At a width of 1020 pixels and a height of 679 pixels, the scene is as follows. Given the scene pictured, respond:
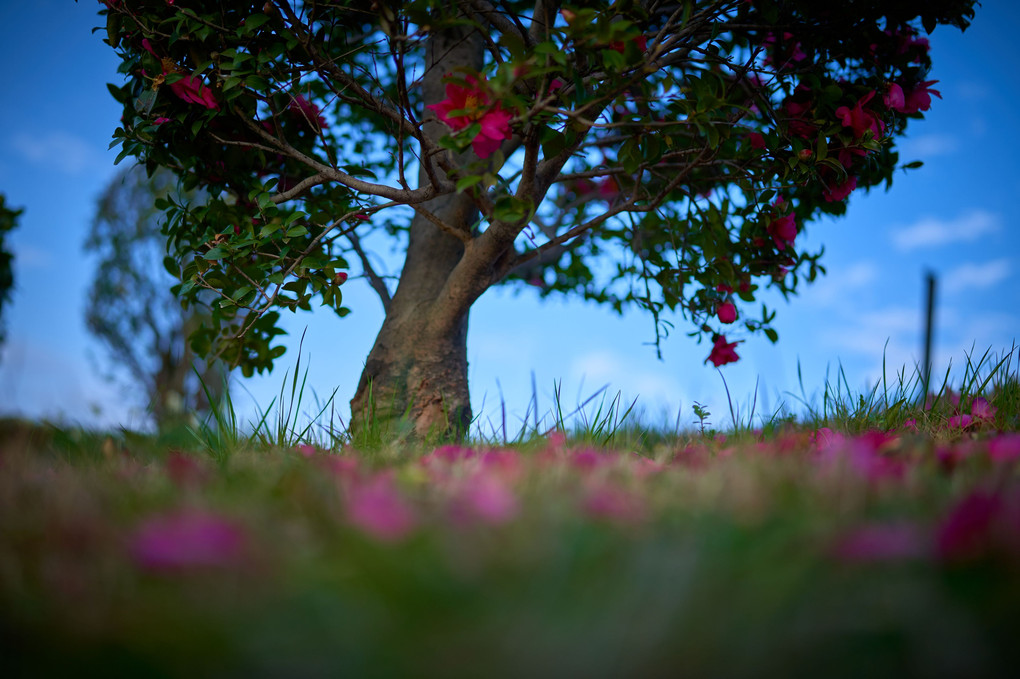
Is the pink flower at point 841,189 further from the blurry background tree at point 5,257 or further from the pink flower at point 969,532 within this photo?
the blurry background tree at point 5,257

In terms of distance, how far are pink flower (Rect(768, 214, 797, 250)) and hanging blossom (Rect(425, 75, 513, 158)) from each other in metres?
1.30

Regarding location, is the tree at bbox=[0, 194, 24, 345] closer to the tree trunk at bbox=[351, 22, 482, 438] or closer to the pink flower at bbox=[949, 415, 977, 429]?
the tree trunk at bbox=[351, 22, 482, 438]

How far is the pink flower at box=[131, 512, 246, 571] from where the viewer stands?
0.59m

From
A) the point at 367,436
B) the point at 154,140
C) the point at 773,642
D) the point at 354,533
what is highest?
the point at 154,140

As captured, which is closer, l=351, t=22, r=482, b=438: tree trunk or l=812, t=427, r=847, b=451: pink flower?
l=812, t=427, r=847, b=451: pink flower

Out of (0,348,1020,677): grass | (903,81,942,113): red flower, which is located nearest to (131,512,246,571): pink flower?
(0,348,1020,677): grass

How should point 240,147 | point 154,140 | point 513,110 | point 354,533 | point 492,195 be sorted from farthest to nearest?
1. point 492,195
2. point 240,147
3. point 154,140
4. point 513,110
5. point 354,533

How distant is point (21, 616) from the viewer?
23.2 inches

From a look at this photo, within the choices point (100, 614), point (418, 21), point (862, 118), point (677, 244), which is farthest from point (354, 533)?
point (677, 244)

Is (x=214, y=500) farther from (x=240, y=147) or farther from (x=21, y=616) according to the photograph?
(x=240, y=147)

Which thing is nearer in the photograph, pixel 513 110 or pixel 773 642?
pixel 773 642

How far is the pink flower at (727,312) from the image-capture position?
2.65 meters

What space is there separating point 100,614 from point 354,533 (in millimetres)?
239

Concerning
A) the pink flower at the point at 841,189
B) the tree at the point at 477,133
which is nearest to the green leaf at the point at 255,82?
the tree at the point at 477,133
